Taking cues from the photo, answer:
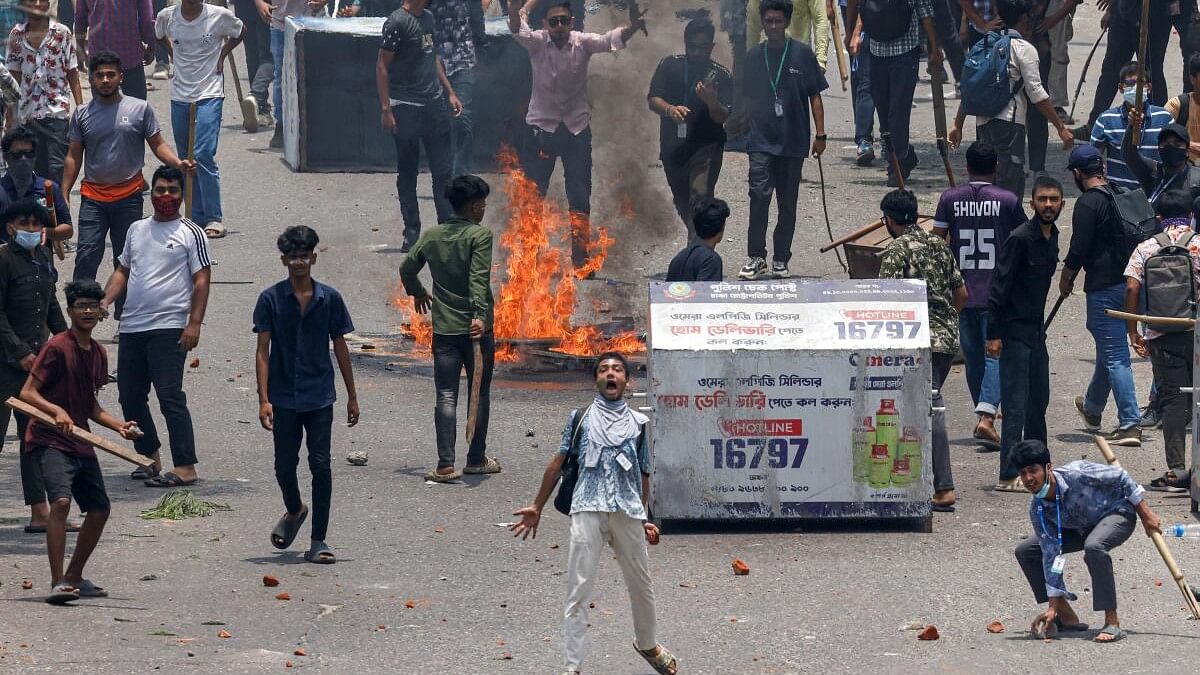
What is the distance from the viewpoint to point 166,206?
1093cm

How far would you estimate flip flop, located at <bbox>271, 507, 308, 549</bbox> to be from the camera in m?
9.64

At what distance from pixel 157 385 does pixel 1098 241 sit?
553 centimetres

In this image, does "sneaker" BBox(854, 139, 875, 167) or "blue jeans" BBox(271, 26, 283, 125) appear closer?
"sneaker" BBox(854, 139, 875, 167)

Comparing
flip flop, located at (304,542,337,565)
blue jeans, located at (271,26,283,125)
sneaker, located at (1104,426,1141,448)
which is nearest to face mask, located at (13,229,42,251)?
flip flop, located at (304,542,337,565)

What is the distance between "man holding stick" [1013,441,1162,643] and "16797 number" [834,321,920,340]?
166 cm

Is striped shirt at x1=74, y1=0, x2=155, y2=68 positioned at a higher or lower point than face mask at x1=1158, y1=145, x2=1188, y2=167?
higher

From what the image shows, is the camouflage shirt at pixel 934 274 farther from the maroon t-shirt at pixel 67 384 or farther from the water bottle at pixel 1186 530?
the maroon t-shirt at pixel 67 384

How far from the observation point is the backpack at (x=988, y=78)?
1558 centimetres

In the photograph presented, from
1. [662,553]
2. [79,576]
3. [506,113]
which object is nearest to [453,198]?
[662,553]

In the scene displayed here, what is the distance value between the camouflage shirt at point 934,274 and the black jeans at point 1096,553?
240cm

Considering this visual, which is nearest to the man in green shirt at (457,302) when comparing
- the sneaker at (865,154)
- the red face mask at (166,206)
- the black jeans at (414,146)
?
the red face mask at (166,206)

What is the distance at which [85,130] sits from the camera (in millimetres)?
13016

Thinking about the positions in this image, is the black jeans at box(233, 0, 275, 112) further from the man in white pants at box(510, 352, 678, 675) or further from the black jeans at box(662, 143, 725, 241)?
the man in white pants at box(510, 352, 678, 675)

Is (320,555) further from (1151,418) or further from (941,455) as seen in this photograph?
(1151,418)
